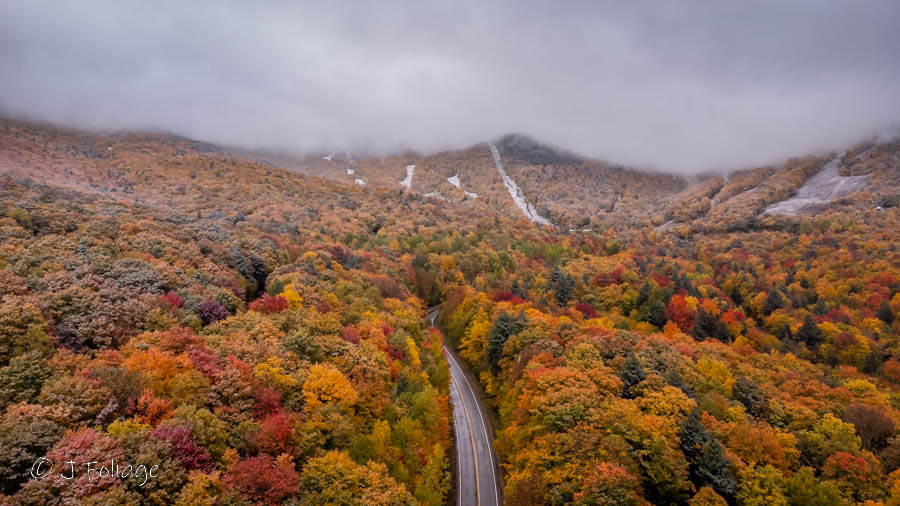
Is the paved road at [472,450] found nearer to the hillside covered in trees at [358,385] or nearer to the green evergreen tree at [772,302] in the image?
the hillside covered in trees at [358,385]

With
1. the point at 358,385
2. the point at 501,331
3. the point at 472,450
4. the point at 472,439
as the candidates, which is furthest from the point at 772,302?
the point at 358,385

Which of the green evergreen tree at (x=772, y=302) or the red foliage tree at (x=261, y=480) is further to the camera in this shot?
the green evergreen tree at (x=772, y=302)

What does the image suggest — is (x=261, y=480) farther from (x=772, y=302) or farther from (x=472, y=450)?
(x=772, y=302)

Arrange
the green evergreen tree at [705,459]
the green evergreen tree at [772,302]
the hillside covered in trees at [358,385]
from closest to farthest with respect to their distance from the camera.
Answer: the hillside covered in trees at [358,385] < the green evergreen tree at [705,459] < the green evergreen tree at [772,302]

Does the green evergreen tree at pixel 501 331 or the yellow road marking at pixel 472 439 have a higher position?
the green evergreen tree at pixel 501 331

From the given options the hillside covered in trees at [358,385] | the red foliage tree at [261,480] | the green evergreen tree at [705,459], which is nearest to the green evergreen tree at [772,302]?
the hillside covered in trees at [358,385]

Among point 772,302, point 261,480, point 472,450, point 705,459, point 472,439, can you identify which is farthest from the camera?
point 772,302

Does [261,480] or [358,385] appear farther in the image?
[358,385]

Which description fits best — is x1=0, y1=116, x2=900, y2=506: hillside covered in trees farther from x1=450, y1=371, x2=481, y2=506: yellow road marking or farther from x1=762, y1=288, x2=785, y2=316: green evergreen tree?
x1=762, y1=288, x2=785, y2=316: green evergreen tree

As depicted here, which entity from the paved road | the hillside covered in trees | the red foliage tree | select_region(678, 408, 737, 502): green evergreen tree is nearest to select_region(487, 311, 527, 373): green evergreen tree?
the hillside covered in trees
